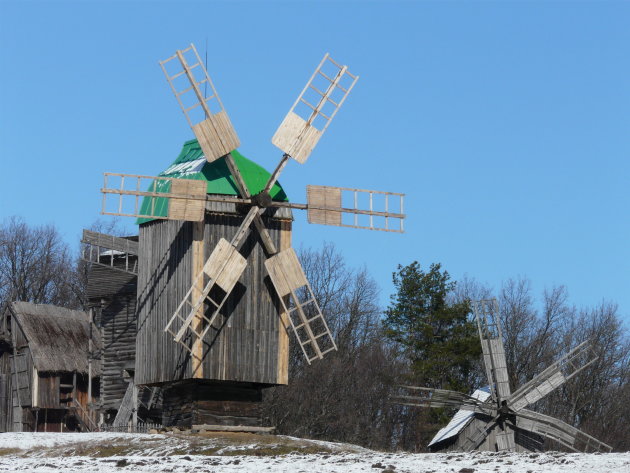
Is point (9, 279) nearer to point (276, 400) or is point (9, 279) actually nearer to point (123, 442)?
point (276, 400)

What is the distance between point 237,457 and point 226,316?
7435 millimetres

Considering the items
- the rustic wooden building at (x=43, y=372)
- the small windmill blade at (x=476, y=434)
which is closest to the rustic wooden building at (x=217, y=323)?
the small windmill blade at (x=476, y=434)

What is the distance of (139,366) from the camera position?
118 feet

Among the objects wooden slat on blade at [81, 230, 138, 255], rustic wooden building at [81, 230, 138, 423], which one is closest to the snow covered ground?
wooden slat on blade at [81, 230, 138, 255]

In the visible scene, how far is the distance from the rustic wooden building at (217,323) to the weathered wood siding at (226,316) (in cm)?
3

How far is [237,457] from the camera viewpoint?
A: 1057 inches

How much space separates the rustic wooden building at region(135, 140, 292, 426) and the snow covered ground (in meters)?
1.58

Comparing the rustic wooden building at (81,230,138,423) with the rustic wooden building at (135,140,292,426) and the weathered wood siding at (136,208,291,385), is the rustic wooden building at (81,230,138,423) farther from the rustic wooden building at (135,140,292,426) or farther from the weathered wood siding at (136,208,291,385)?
the weathered wood siding at (136,208,291,385)

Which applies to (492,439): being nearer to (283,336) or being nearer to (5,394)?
(283,336)

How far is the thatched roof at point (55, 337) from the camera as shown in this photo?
5000 centimetres

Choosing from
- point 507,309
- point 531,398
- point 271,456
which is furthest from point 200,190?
point 507,309

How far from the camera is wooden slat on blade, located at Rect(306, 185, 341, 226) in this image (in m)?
34.7

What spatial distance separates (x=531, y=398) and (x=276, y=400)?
43.9 feet

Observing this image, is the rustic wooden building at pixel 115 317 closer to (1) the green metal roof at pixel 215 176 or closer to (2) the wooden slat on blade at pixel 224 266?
(1) the green metal roof at pixel 215 176
